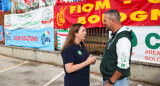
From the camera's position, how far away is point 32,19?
26.5 feet

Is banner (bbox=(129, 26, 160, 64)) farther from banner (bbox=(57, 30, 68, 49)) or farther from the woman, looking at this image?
banner (bbox=(57, 30, 68, 49))

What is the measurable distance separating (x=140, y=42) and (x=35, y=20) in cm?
584

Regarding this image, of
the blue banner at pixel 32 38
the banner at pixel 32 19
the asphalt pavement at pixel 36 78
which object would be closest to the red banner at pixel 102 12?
the banner at pixel 32 19

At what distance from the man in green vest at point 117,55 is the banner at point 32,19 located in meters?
5.58

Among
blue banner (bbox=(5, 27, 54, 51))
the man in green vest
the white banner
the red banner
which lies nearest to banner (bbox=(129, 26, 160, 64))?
the white banner

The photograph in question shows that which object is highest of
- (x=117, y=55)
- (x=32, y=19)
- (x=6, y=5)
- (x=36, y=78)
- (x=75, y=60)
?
(x=6, y=5)

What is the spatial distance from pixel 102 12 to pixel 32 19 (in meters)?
4.61

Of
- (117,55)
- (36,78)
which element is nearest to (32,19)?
Answer: (36,78)

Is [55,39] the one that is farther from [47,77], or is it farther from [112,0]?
[112,0]

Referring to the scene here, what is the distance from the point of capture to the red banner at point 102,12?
4.40 metres

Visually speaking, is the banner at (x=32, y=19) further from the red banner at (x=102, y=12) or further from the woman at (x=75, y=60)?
the woman at (x=75, y=60)

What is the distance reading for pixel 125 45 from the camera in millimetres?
1735

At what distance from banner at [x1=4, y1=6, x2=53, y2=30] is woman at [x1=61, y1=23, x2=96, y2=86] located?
5.17m

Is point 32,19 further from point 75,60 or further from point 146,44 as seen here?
point 75,60
